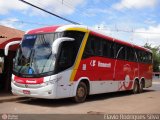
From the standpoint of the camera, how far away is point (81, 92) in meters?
15.7

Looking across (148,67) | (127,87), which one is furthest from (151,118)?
(148,67)

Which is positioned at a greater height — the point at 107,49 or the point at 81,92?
the point at 107,49

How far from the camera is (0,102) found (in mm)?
14812

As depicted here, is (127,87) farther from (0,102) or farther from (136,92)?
(0,102)

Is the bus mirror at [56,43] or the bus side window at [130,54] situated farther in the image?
the bus side window at [130,54]

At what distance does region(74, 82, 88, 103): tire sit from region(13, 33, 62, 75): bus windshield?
216cm

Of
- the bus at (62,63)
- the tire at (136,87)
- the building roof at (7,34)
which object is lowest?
the tire at (136,87)

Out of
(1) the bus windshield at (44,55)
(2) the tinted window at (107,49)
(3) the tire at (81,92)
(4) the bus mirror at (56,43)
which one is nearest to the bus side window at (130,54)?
(2) the tinted window at (107,49)

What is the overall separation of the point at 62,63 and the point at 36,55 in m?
1.16

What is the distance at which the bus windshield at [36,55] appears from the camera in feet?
46.1

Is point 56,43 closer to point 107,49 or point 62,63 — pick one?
point 62,63

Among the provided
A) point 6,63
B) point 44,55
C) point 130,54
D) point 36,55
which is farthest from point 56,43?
point 130,54

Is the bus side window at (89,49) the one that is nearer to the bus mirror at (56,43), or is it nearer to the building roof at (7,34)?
the bus mirror at (56,43)

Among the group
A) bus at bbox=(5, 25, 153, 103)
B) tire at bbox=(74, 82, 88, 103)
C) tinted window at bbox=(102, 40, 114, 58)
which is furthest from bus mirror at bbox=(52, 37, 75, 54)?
tinted window at bbox=(102, 40, 114, 58)
